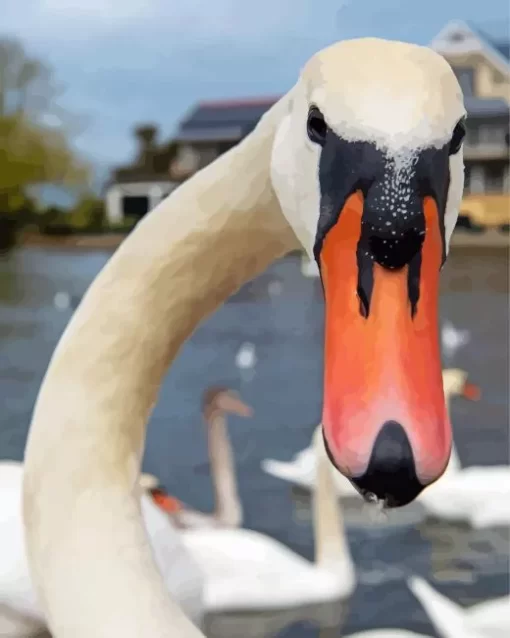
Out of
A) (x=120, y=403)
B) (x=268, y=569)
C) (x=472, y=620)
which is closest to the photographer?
(x=120, y=403)

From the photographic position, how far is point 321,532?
1379 mm

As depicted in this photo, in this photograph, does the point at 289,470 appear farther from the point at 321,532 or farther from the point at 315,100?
the point at 315,100

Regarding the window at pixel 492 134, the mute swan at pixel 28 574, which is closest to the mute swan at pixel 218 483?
the window at pixel 492 134

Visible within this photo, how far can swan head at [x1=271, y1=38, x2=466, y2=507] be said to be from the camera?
0.27 metres

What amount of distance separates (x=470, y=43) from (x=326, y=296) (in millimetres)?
1532

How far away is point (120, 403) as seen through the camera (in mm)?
420

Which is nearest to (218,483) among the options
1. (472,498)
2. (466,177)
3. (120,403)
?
(472,498)

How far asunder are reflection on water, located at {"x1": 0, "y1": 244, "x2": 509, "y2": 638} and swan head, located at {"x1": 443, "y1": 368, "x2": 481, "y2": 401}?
8cm

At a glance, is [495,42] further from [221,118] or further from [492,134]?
[221,118]

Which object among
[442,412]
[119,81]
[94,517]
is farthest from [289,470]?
[442,412]

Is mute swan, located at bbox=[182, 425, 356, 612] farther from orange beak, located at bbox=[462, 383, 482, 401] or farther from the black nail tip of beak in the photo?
the black nail tip of beak

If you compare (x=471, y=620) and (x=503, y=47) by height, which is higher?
(x=503, y=47)

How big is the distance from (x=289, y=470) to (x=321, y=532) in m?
0.38

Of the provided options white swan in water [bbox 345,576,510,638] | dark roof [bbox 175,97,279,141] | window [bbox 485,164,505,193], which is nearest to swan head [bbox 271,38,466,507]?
white swan in water [bbox 345,576,510,638]
